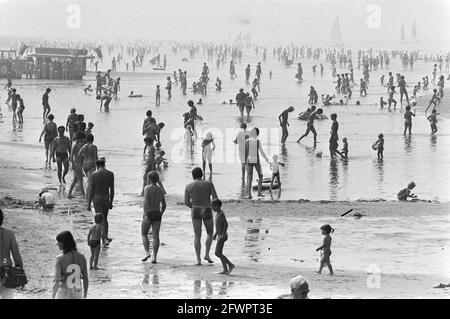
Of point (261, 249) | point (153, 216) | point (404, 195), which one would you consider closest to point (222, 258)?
point (153, 216)

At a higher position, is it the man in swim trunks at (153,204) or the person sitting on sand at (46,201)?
the man in swim trunks at (153,204)

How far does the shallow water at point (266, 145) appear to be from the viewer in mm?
22094

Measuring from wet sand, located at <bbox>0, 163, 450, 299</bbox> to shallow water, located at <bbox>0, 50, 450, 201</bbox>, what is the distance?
2.20 metres

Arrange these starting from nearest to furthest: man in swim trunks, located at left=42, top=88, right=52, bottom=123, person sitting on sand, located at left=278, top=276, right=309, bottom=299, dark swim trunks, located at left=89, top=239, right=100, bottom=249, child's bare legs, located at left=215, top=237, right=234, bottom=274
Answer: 1. person sitting on sand, located at left=278, top=276, right=309, bottom=299
2. child's bare legs, located at left=215, top=237, right=234, bottom=274
3. dark swim trunks, located at left=89, top=239, right=100, bottom=249
4. man in swim trunks, located at left=42, top=88, right=52, bottom=123

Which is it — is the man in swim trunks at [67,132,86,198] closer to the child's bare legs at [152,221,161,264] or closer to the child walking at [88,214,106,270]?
the child's bare legs at [152,221,161,264]

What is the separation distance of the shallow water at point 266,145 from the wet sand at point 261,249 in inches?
86.6

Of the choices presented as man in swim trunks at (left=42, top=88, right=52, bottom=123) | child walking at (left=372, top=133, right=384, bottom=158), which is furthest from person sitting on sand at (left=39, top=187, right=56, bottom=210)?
man in swim trunks at (left=42, top=88, right=52, bottom=123)

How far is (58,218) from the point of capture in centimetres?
1692

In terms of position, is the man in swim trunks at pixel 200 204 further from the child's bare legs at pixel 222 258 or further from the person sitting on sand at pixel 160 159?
the person sitting on sand at pixel 160 159

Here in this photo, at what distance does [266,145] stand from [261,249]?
14.2 m

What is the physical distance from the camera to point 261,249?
49.6 feet

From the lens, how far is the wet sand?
12570 millimetres

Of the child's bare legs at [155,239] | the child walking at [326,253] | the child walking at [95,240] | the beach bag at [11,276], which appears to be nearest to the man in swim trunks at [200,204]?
the child's bare legs at [155,239]

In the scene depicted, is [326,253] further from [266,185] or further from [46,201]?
[266,185]
